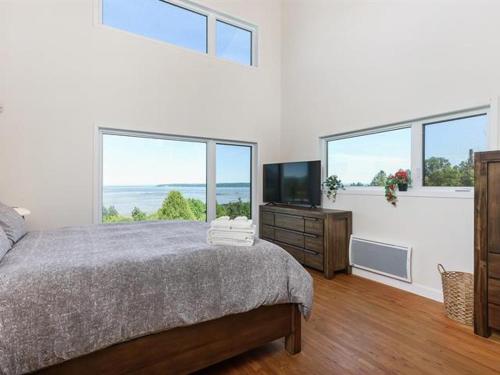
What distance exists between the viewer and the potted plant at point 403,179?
3068 millimetres

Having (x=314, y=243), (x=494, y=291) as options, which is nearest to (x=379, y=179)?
(x=314, y=243)

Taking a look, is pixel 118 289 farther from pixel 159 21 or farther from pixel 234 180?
pixel 159 21

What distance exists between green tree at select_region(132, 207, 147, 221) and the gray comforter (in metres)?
1.76

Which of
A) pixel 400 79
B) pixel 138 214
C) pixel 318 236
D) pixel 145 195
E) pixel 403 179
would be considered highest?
pixel 400 79

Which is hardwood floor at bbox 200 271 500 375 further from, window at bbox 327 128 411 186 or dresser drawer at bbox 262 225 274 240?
dresser drawer at bbox 262 225 274 240

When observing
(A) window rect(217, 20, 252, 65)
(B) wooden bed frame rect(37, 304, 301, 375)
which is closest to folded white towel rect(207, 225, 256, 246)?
(B) wooden bed frame rect(37, 304, 301, 375)

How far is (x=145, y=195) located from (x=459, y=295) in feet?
11.8

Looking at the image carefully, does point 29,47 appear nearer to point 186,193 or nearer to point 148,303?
point 186,193

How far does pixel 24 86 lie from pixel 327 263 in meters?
3.99

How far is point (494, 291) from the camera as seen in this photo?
2041 millimetres

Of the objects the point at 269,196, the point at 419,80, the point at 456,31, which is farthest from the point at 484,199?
the point at 269,196

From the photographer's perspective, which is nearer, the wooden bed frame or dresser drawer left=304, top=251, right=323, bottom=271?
the wooden bed frame

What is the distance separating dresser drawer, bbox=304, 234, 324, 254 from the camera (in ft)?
11.5

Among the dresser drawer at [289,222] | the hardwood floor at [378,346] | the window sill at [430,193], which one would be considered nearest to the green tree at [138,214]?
the dresser drawer at [289,222]
